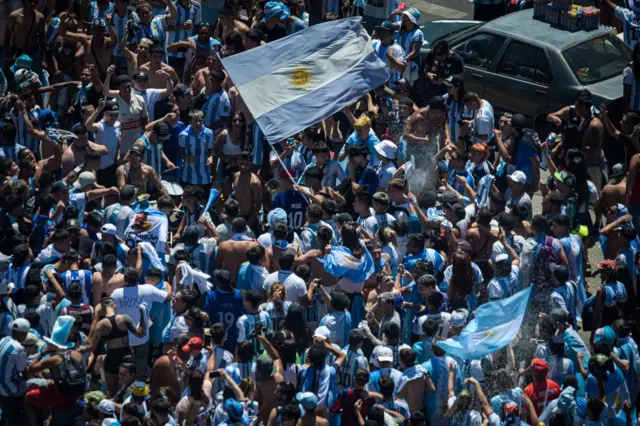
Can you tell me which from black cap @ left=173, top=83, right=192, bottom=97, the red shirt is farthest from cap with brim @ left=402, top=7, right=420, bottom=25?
the red shirt

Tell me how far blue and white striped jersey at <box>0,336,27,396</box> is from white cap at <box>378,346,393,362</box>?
3.20 metres

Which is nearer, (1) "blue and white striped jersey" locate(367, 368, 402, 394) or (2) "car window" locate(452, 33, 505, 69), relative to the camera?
(1) "blue and white striped jersey" locate(367, 368, 402, 394)

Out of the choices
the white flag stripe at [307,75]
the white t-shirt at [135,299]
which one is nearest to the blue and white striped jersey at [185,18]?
the white flag stripe at [307,75]

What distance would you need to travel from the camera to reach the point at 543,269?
1449cm

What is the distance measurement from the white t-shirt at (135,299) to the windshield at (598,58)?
23.7 feet

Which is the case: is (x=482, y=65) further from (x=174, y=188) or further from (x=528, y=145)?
(x=174, y=188)

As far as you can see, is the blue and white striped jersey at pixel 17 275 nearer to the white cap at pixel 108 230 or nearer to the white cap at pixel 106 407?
the white cap at pixel 108 230

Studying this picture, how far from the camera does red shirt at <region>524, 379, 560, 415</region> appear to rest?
41.9 ft

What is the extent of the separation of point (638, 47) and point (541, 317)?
5.55 metres

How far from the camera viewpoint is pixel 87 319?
1338cm

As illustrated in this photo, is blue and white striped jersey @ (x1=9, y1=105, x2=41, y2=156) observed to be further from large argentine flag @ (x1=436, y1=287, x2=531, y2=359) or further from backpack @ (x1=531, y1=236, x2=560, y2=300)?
large argentine flag @ (x1=436, y1=287, x2=531, y2=359)

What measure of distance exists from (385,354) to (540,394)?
1.48 m

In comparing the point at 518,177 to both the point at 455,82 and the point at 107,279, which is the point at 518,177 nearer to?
the point at 455,82

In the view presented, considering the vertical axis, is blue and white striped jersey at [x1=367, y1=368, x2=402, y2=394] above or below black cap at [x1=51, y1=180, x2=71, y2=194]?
below
